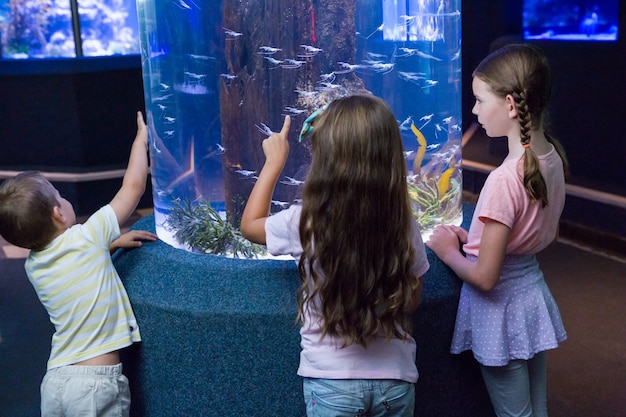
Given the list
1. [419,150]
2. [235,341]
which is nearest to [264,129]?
[419,150]

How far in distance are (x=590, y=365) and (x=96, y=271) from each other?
2.11m

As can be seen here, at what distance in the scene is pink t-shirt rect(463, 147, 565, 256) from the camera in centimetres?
198

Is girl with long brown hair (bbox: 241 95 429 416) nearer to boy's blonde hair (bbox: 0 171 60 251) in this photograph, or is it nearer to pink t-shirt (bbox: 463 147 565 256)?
pink t-shirt (bbox: 463 147 565 256)

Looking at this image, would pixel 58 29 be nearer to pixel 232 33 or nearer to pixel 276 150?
pixel 232 33

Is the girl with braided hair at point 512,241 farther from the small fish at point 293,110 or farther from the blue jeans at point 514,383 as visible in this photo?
the small fish at point 293,110

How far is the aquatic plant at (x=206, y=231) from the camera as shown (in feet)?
7.56

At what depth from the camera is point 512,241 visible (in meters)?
2.06

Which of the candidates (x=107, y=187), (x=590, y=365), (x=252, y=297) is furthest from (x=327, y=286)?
(x=107, y=187)

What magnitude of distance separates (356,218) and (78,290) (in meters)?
0.87

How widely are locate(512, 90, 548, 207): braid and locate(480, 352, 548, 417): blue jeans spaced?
1.55 feet

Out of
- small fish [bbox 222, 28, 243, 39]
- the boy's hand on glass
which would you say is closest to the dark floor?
the boy's hand on glass

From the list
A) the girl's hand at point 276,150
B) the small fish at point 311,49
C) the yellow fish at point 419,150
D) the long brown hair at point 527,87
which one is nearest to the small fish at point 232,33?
the small fish at point 311,49

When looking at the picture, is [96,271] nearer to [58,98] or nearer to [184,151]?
[184,151]

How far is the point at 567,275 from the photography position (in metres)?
4.33
